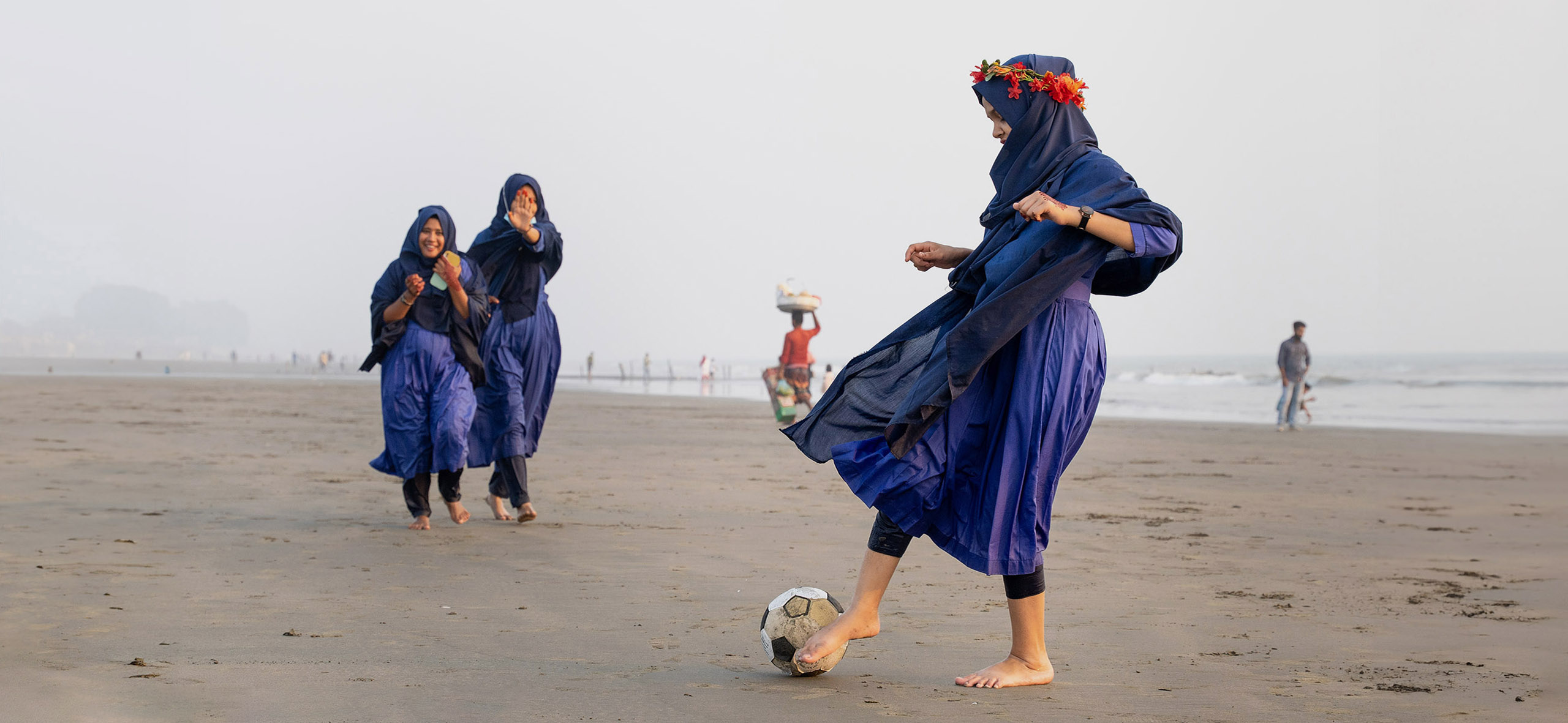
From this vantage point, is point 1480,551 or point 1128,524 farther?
point 1128,524

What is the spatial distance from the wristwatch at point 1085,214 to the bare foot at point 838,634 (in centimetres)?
128

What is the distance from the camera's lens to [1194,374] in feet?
183

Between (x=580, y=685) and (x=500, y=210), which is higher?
(x=500, y=210)

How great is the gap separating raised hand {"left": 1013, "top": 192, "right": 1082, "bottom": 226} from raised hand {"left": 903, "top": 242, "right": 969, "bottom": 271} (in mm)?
542

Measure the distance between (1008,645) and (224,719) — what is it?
2394mm

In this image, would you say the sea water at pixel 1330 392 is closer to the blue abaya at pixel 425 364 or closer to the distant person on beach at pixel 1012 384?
the blue abaya at pixel 425 364

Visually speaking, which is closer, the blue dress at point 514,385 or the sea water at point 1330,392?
the blue dress at point 514,385

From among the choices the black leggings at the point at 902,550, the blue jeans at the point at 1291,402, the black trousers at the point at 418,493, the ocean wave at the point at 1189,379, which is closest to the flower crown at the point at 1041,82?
the black leggings at the point at 902,550

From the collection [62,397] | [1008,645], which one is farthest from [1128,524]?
[62,397]

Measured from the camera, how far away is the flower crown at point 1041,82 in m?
3.59

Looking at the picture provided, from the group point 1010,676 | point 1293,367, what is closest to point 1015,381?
point 1010,676

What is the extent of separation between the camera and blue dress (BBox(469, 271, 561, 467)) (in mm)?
7504

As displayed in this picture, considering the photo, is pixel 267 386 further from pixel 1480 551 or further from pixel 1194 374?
pixel 1194 374

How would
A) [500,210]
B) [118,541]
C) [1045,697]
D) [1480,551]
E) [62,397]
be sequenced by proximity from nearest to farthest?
[1045,697] → [118,541] → [1480,551] → [500,210] → [62,397]
